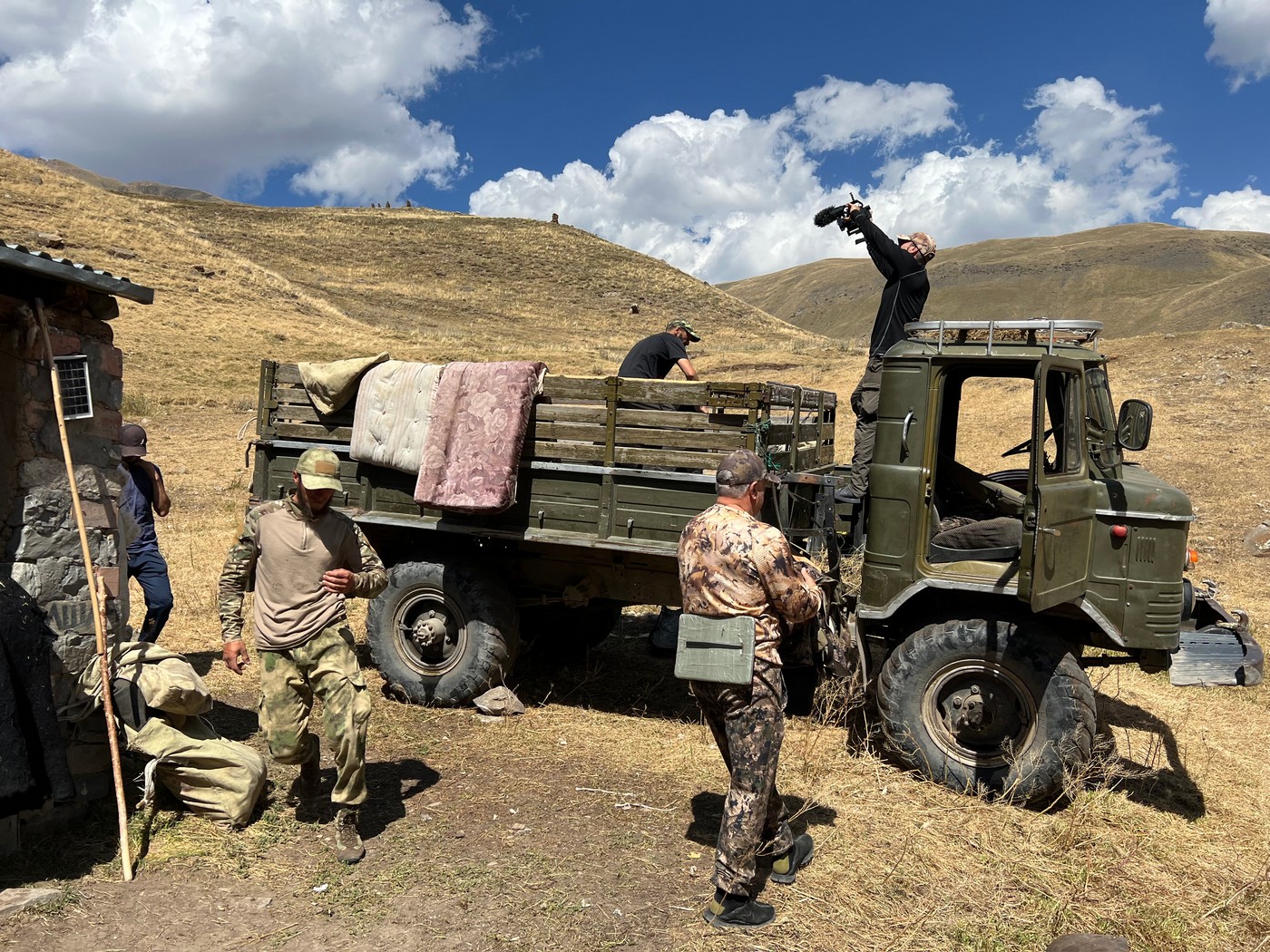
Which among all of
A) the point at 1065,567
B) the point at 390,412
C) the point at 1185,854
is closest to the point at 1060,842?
the point at 1185,854

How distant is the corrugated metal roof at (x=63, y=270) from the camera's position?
4.07 meters

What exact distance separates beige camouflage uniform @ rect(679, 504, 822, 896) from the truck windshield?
226 centimetres

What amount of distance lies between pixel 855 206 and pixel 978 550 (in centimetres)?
238

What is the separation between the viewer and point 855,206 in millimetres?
6141

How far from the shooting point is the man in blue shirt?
6.40 meters

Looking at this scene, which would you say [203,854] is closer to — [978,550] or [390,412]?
[390,412]

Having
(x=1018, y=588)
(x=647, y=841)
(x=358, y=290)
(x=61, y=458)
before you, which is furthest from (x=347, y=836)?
(x=358, y=290)

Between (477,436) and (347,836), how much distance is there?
2.48 meters

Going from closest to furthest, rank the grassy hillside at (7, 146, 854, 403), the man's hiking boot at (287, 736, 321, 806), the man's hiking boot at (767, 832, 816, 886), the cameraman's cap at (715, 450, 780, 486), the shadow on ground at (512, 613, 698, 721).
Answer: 1. the cameraman's cap at (715, 450, 780, 486)
2. the man's hiking boot at (767, 832, 816, 886)
3. the man's hiking boot at (287, 736, 321, 806)
4. the shadow on ground at (512, 613, 698, 721)
5. the grassy hillside at (7, 146, 854, 403)

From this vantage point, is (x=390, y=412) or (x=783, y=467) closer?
(x=783, y=467)

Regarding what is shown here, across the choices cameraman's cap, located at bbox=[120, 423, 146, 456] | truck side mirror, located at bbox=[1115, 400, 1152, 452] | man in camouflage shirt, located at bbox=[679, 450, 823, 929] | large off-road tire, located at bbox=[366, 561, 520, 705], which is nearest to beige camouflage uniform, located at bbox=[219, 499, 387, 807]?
large off-road tire, located at bbox=[366, 561, 520, 705]

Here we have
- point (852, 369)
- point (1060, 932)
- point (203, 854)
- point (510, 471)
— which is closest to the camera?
point (1060, 932)

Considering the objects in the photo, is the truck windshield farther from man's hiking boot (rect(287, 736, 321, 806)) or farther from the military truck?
man's hiking boot (rect(287, 736, 321, 806))

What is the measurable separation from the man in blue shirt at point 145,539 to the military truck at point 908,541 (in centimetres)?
77
